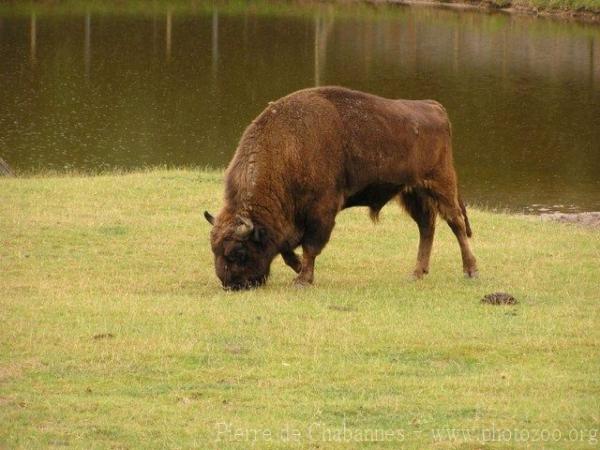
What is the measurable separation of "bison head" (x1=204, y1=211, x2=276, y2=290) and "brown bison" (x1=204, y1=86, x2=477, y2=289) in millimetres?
12

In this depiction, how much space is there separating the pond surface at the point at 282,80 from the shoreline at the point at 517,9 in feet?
4.41

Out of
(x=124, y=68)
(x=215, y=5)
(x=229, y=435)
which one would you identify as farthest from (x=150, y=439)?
(x=215, y=5)

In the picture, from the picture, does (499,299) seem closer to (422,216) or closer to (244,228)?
(422,216)

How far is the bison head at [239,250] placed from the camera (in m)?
13.4

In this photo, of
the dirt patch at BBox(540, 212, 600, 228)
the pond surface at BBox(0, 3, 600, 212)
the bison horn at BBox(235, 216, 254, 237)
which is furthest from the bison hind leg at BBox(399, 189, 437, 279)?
the pond surface at BBox(0, 3, 600, 212)

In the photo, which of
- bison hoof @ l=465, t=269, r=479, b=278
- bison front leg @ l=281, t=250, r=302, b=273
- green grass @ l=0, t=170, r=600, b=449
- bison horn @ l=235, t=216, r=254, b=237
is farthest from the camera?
bison hoof @ l=465, t=269, r=479, b=278

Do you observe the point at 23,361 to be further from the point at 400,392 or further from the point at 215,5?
the point at 215,5

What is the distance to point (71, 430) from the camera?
8281 millimetres

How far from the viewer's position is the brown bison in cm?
1361

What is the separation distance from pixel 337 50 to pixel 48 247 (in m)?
40.2

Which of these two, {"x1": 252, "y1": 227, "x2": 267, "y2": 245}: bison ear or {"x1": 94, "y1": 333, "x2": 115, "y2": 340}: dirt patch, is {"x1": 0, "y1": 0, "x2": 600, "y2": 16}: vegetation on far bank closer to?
{"x1": 252, "y1": 227, "x2": 267, "y2": 245}: bison ear

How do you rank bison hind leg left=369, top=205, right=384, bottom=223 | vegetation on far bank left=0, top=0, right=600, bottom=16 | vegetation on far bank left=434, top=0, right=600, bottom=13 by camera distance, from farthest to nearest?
1. vegetation on far bank left=434, top=0, right=600, bottom=13
2. vegetation on far bank left=0, top=0, right=600, bottom=16
3. bison hind leg left=369, top=205, right=384, bottom=223

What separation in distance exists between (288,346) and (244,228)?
2.81 m

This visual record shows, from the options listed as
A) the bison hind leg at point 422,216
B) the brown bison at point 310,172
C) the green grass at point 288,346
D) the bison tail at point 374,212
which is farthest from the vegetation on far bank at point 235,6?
the brown bison at point 310,172
